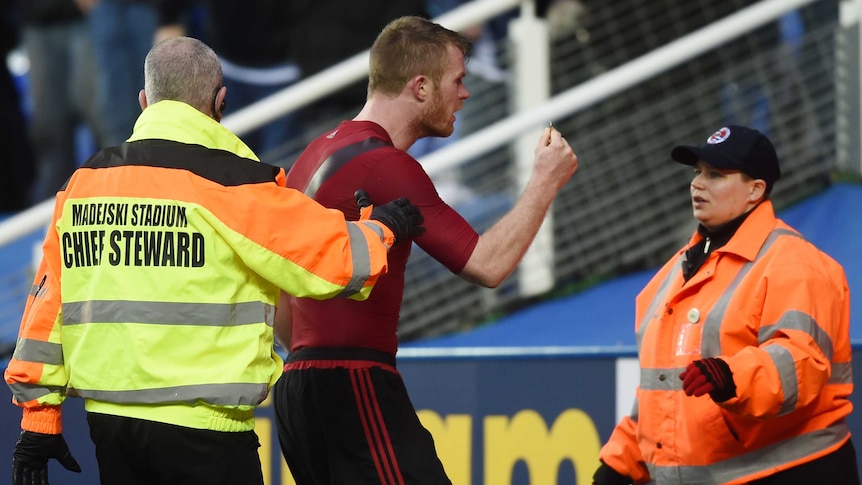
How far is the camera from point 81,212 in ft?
11.7

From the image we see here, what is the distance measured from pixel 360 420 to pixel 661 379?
976 mm

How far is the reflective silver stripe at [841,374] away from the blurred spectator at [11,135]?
248 inches

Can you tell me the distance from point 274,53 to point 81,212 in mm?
4980

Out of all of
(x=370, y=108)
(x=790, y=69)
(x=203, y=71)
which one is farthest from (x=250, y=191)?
(x=790, y=69)

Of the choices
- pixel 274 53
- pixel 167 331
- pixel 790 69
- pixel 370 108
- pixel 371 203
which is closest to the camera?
pixel 167 331

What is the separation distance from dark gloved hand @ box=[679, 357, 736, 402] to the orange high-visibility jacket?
0.07 metres

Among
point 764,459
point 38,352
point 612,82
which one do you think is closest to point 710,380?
point 764,459

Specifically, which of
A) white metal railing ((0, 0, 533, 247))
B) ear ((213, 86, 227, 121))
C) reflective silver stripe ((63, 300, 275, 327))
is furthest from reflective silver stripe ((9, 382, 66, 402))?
white metal railing ((0, 0, 533, 247))

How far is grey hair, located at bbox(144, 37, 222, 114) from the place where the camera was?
3664 millimetres

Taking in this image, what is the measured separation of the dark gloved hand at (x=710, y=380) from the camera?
3.73 metres

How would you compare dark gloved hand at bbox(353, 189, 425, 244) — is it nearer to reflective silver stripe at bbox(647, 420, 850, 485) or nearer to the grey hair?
the grey hair

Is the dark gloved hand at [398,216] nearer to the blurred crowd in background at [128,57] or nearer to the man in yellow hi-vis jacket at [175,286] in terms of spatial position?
the man in yellow hi-vis jacket at [175,286]

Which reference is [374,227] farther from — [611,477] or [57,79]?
[57,79]

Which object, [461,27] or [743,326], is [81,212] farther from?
[461,27]
